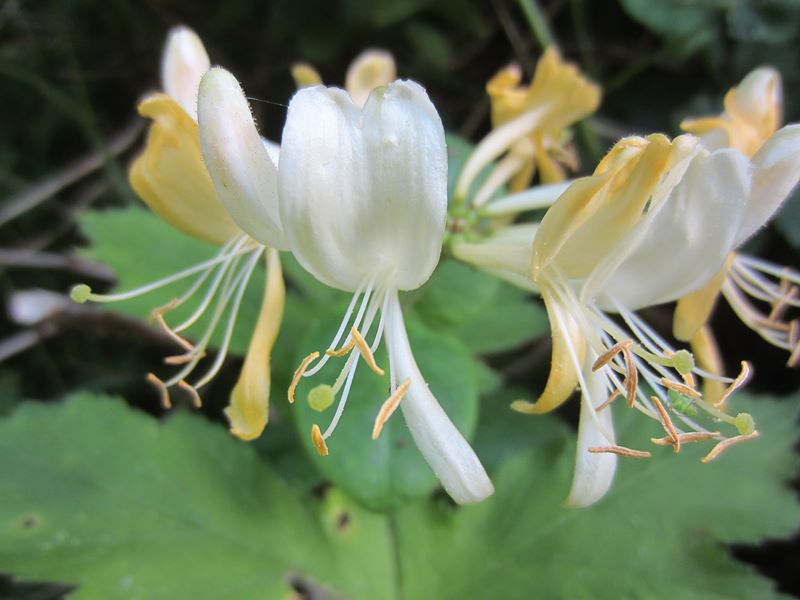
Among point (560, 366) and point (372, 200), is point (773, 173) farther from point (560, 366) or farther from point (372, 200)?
point (372, 200)

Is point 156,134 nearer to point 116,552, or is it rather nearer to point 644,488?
point 116,552

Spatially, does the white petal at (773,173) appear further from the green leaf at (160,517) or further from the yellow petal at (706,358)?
the green leaf at (160,517)

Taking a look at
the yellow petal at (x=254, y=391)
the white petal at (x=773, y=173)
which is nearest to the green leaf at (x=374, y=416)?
the yellow petal at (x=254, y=391)

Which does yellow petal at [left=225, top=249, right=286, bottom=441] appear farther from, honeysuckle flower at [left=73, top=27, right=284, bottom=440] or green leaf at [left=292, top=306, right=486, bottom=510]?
green leaf at [left=292, top=306, right=486, bottom=510]

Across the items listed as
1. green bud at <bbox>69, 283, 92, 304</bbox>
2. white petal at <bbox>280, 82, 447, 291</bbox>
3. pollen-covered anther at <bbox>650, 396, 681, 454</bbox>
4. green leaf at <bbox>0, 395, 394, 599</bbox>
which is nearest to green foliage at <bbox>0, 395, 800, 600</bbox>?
green leaf at <bbox>0, 395, 394, 599</bbox>

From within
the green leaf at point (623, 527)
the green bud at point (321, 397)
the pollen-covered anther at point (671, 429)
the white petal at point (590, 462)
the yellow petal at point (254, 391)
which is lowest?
the green leaf at point (623, 527)

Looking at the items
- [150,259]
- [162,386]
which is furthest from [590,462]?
[150,259]
